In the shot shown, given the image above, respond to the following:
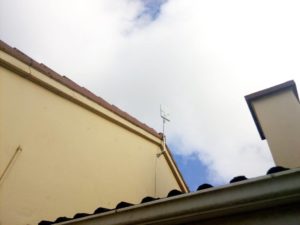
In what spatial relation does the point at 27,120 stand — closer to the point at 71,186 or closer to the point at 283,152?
the point at 71,186

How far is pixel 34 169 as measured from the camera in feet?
13.5

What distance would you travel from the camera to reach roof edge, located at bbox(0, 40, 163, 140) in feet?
14.1

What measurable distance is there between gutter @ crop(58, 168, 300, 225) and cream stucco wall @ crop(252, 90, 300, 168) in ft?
8.01

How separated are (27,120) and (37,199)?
1108mm

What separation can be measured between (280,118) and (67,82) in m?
3.50

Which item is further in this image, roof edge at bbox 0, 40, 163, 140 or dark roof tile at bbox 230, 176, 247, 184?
roof edge at bbox 0, 40, 163, 140

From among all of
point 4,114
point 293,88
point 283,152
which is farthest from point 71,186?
point 293,88

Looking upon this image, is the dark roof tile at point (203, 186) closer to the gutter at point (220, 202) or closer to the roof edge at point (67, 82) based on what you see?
the gutter at point (220, 202)

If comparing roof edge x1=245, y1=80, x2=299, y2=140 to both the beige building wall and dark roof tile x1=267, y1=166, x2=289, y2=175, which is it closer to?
the beige building wall

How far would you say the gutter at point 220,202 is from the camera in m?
1.97

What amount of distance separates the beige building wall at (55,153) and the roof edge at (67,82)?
71 mm

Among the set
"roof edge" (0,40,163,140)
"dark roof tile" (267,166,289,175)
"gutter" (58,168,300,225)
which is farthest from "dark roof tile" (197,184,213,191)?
"roof edge" (0,40,163,140)

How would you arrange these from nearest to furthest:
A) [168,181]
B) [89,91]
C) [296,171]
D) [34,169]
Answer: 1. [296,171]
2. [34,169]
3. [89,91]
4. [168,181]

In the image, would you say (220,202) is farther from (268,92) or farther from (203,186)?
(268,92)
